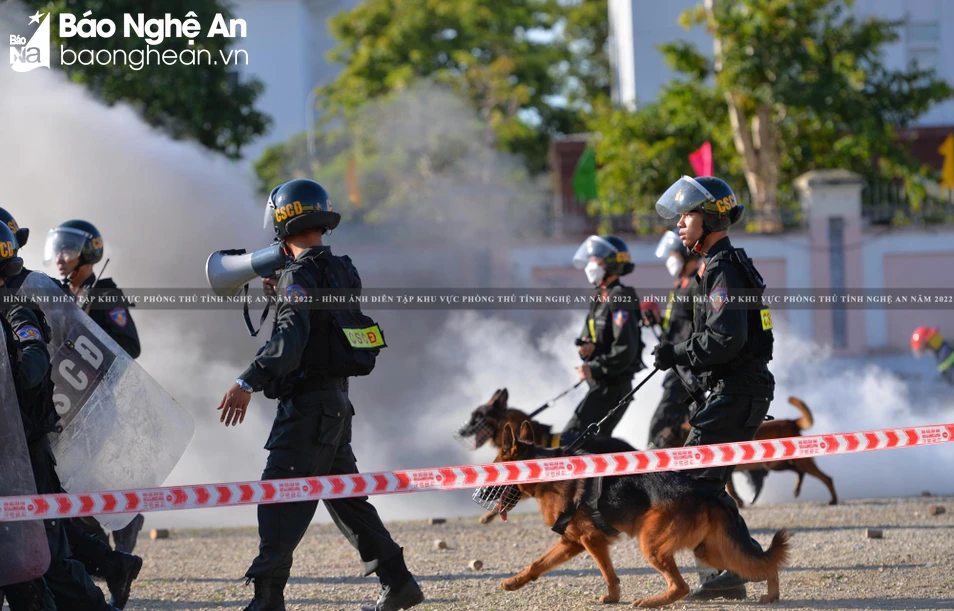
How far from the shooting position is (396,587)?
16.0 ft

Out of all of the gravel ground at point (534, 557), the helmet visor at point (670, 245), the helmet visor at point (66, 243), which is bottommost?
the gravel ground at point (534, 557)

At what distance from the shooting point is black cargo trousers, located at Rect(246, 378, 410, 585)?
452 cm

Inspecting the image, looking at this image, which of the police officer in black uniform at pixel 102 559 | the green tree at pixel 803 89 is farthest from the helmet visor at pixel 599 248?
the green tree at pixel 803 89

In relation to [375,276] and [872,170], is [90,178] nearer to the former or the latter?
[375,276]

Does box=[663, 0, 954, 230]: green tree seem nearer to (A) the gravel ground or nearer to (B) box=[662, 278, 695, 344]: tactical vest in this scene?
(B) box=[662, 278, 695, 344]: tactical vest

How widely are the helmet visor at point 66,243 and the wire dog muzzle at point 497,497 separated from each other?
310 cm

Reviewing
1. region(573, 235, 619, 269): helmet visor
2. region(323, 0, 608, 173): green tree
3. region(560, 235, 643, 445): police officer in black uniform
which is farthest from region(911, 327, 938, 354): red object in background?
region(323, 0, 608, 173): green tree

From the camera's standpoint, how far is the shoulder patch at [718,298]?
16.3 ft

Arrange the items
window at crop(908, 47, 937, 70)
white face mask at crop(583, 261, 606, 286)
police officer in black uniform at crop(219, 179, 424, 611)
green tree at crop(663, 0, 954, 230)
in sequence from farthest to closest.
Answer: window at crop(908, 47, 937, 70) → green tree at crop(663, 0, 954, 230) → white face mask at crop(583, 261, 606, 286) → police officer in black uniform at crop(219, 179, 424, 611)

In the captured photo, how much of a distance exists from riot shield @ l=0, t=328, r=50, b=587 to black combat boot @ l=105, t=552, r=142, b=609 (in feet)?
3.44

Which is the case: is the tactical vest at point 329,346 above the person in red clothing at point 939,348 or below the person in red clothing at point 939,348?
above

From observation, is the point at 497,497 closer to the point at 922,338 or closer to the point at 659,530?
the point at 659,530

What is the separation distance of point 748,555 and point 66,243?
4337 millimetres

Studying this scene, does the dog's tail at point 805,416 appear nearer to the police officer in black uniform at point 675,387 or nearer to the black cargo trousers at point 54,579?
the police officer in black uniform at point 675,387
